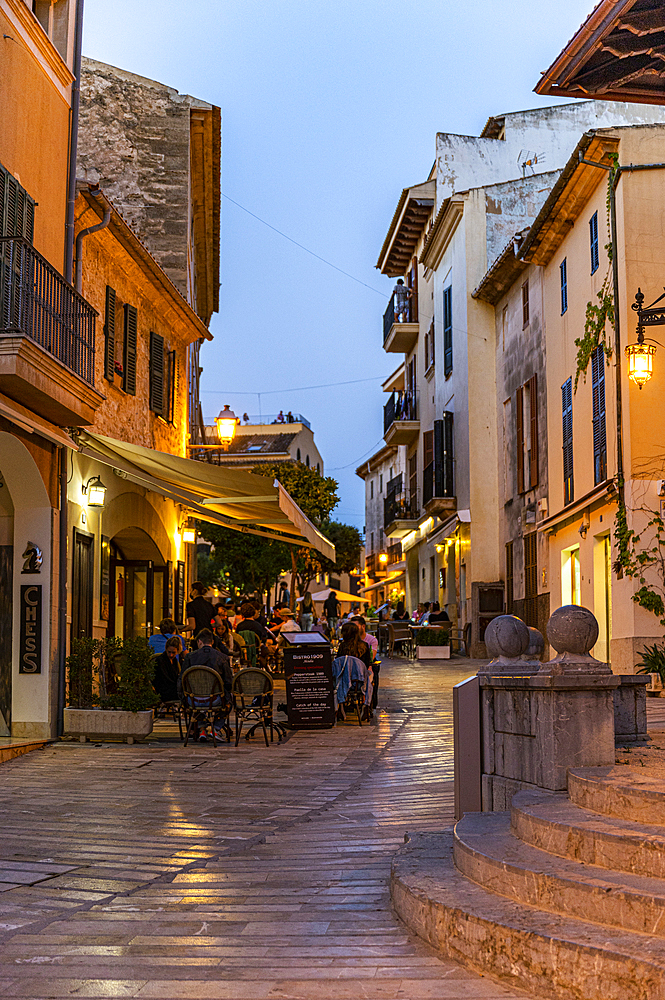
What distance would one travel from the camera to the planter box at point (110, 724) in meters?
12.5

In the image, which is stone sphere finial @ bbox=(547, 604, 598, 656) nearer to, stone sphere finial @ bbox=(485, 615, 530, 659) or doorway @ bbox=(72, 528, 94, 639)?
stone sphere finial @ bbox=(485, 615, 530, 659)

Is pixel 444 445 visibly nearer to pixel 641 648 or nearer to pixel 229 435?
pixel 229 435

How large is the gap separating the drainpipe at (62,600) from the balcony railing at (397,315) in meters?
25.8

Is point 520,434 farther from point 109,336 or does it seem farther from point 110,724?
point 110,724

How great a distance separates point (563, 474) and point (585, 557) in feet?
8.58

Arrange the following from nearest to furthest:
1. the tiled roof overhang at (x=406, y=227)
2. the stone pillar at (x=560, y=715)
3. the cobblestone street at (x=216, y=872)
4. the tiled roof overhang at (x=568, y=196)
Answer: the cobblestone street at (x=216, y=872)
the stone pillar at (x=560, y=715)
the tiled roof overhang at (x=568, y=196)
the tiled roof overhang at (x=406, y=227)

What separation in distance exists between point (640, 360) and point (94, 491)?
750 centimetres

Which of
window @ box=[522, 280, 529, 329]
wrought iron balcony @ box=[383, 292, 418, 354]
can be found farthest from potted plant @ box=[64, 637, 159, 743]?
wrought iron balcony @ box=[383, 292, 418, 354]

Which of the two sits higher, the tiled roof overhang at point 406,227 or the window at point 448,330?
the tiled roof overhang at point 406,227

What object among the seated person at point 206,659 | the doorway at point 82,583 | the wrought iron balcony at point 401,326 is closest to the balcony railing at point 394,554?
the wrought iron balcony at point 401,326

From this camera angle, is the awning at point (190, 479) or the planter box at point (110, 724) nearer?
the planter box at point (110, 724)

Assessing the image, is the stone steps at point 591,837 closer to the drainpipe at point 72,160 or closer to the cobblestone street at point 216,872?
the cobblestone street at point 216,872

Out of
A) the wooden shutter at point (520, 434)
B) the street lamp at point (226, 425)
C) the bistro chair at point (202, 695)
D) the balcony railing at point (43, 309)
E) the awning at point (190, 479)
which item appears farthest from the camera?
the wooden shutter at point (520, 434)

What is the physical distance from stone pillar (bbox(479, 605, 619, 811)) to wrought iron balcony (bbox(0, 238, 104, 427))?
6077mm
